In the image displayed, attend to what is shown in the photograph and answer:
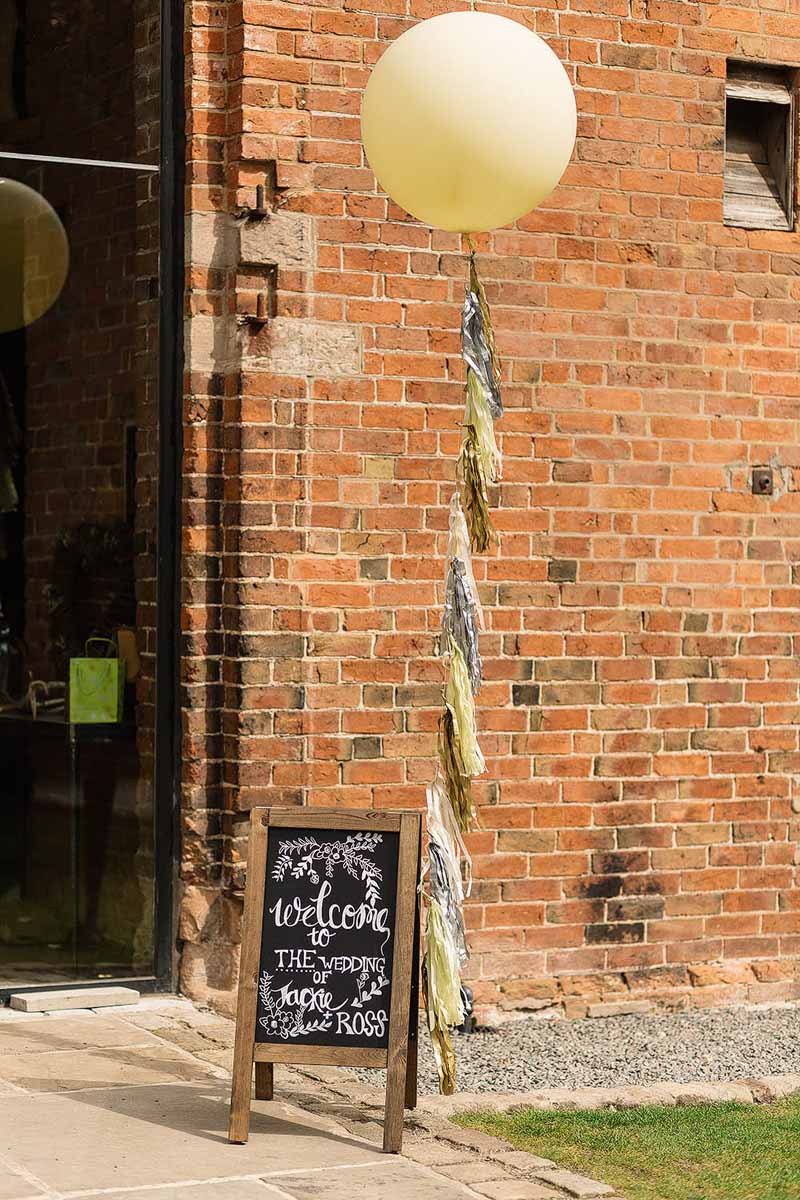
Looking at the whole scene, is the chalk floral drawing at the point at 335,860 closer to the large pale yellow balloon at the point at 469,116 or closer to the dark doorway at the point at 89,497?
the dark doorway at the point at 89,497

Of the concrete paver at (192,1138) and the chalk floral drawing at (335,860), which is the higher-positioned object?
the chalk floral drawing at (335,860)

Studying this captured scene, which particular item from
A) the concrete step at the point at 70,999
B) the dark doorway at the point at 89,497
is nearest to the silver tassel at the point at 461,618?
the dark doorway at the point at 89,497

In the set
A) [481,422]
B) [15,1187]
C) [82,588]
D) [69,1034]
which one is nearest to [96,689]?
[82,588]

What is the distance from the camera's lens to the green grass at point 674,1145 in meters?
5.09

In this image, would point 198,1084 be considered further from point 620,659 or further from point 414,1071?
point 620,659

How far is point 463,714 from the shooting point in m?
5.57

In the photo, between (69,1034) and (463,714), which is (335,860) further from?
(69,1034)

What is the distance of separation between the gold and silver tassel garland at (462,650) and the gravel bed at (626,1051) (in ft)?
2.51

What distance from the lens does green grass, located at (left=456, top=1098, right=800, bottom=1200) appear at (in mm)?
5086

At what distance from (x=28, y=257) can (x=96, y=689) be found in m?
1.65

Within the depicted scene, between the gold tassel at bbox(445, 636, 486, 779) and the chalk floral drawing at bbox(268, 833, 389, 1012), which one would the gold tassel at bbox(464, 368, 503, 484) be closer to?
the gold tassel at bbox(445, 636, 486, 779)

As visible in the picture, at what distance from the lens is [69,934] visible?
7.04 meters

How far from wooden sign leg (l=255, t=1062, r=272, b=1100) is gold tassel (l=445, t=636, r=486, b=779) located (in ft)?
3.51

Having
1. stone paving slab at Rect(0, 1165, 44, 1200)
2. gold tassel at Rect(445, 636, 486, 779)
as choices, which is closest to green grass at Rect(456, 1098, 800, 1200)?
gold tassel at Rect(445, 636, 486, 779)
